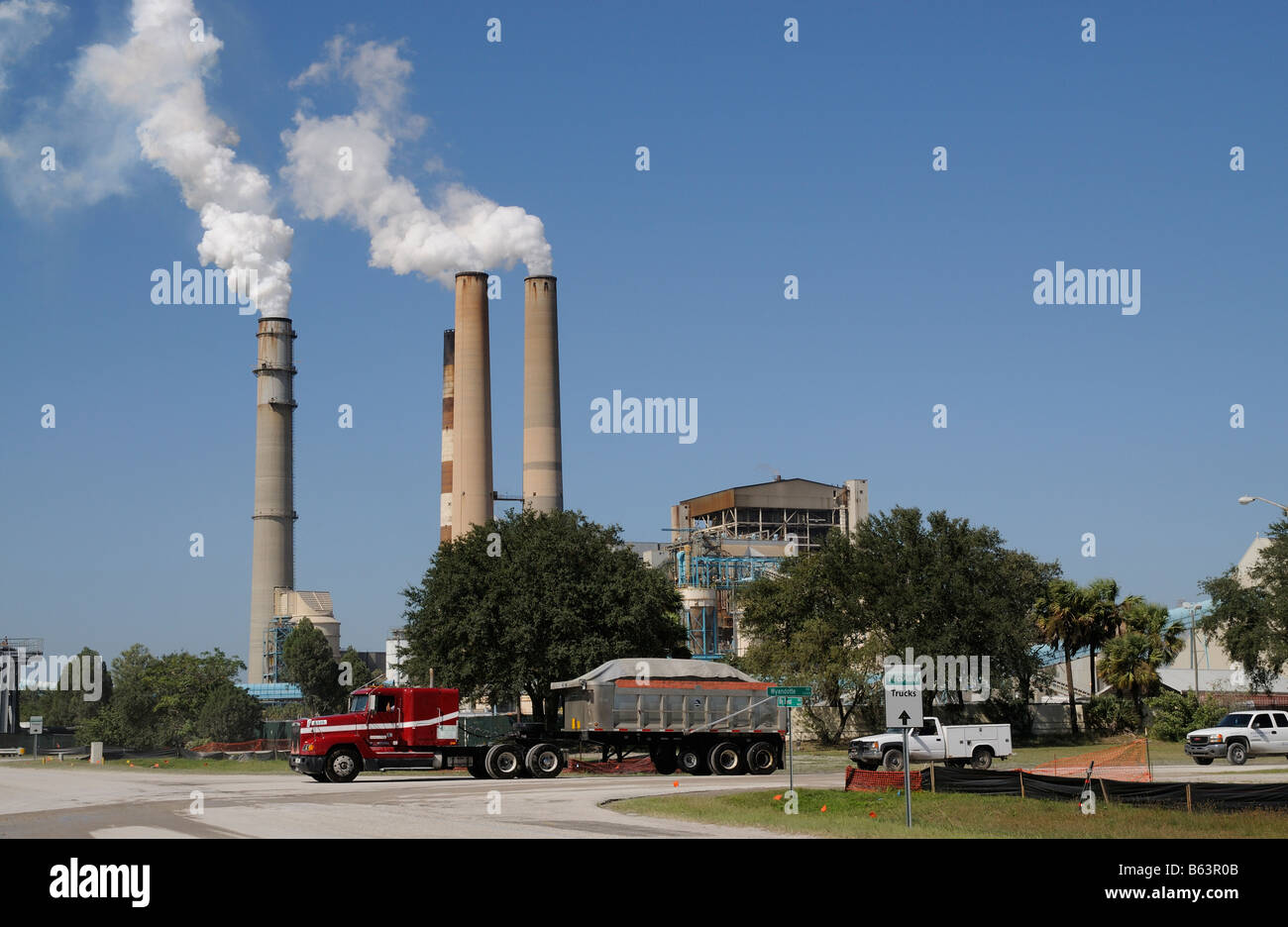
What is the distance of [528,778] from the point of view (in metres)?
39.2

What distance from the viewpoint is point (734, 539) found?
114250 millimetres

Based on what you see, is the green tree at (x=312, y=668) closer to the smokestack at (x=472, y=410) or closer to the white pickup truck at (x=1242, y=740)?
the smokestack at (x=472, y=410)

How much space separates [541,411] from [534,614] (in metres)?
44.8

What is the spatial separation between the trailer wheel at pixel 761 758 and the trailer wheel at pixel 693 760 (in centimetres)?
138

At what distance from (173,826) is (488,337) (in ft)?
278

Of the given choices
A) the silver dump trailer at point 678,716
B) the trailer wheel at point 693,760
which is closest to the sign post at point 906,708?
the silver dump trailer at point 678,716

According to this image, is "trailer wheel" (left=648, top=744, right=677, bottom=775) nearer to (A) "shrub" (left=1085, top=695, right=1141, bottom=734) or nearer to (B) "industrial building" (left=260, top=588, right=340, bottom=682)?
(A) "shrub" (left=1085, top=695, right=1141, bottom=734)

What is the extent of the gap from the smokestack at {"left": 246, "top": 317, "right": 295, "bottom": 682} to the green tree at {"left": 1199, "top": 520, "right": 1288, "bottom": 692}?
89183 mm

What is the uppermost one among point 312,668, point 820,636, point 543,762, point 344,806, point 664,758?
point 820,636

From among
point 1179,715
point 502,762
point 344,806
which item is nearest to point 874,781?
point 502,762

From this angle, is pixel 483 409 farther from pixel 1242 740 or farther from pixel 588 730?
pixel 1242 740

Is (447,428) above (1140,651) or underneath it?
above

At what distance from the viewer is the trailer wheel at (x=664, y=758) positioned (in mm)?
41312
